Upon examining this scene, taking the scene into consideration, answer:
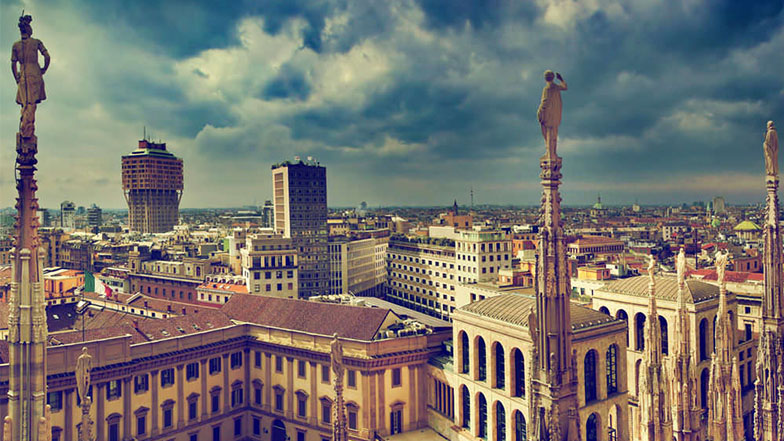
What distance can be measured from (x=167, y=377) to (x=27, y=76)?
37735 millimetres

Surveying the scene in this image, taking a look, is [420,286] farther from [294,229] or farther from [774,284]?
[774,284]

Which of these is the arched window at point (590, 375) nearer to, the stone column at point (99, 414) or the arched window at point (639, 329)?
the arched window at point (639, 329)

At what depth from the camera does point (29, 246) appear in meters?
11.5

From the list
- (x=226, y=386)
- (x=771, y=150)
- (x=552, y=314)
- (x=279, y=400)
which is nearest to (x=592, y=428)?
(x=279, y=400)

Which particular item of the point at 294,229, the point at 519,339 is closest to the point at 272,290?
the point at 294,229

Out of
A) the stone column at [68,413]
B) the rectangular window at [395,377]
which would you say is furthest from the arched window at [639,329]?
the stone column at [68,413]

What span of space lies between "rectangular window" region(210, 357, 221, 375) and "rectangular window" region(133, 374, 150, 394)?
5620 mm

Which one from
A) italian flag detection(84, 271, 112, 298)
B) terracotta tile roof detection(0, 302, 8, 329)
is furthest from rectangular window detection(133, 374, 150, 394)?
italian flag detection(84, 271, 112, 298)

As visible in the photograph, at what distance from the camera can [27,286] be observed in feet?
37.4

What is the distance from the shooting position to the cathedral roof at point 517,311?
37531 millimetres

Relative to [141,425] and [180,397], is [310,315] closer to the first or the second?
[180,397]

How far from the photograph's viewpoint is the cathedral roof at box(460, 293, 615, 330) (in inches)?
1478

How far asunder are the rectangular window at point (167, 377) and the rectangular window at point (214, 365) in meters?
3.59

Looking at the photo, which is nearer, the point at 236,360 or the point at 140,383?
the point at 140,383
